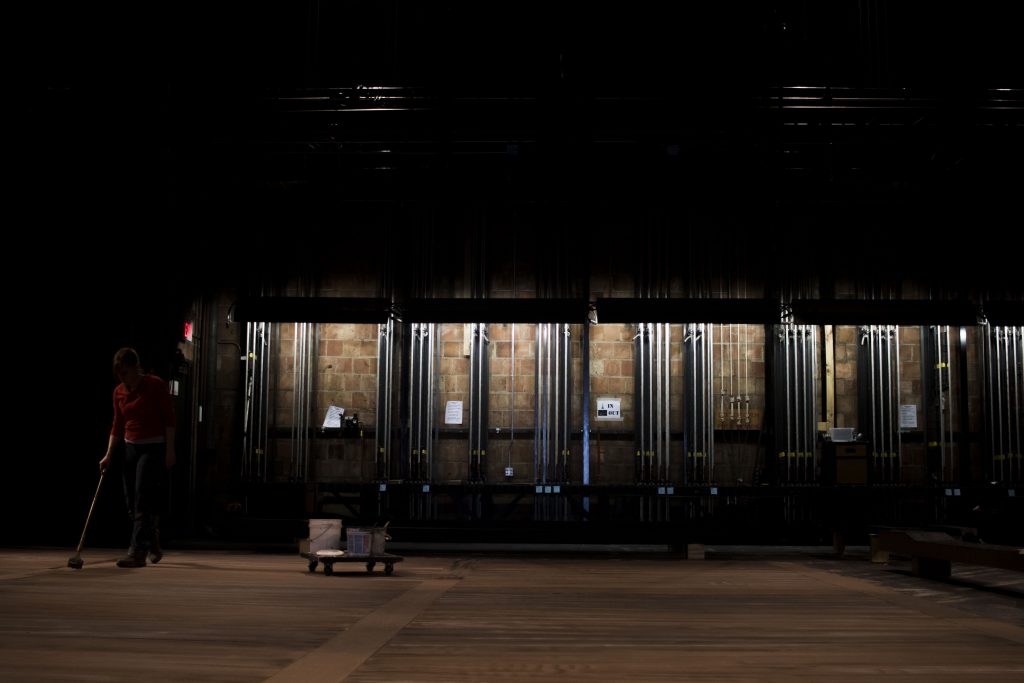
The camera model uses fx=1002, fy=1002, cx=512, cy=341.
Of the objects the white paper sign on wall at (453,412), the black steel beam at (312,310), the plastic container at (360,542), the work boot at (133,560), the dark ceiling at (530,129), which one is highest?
the dark ceiling at (530,129)

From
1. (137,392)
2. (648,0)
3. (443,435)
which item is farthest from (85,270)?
(648,0)

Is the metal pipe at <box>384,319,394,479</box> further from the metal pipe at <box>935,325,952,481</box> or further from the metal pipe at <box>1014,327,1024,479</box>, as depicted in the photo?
the metal pipe at <box>1014,327,1024,479</box>

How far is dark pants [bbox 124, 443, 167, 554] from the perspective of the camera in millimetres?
6681

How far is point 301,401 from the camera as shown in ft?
35.6

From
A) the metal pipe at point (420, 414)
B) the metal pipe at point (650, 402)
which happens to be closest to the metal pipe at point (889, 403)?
the metal pipe at point (650, 402)

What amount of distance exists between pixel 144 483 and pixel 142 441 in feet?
0.96

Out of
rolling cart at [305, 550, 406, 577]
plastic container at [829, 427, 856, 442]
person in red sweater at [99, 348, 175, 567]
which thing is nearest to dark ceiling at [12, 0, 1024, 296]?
plastic container at [829, 427, 856, 442]

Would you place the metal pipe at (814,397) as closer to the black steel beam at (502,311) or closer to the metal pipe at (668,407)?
the metal pipe at (668,407)

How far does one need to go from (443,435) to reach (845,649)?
24.9 ft

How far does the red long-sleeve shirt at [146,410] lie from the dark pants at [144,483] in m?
0.09

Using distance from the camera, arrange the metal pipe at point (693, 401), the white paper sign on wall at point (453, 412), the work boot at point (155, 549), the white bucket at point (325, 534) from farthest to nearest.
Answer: the white paper sign on wall at point (453, 412), the metal pipe at point (693, 401), the white bucket at point (325, 534), the work boot at point (155, 549)

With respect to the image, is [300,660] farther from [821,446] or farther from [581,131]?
[821,446]

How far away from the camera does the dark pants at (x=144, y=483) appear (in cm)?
668

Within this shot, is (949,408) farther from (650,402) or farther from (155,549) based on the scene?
(155,549)
